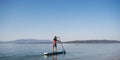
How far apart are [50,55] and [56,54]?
2931mm

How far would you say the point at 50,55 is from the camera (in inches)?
1922

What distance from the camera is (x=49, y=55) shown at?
159 ft

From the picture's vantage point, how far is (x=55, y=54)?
50.7m

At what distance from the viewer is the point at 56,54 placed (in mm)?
51188

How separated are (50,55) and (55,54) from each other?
7.80 feet

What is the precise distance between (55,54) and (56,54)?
56 centimetres

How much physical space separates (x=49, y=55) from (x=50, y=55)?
38 cm

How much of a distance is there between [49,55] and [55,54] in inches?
108

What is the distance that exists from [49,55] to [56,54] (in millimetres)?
3298
